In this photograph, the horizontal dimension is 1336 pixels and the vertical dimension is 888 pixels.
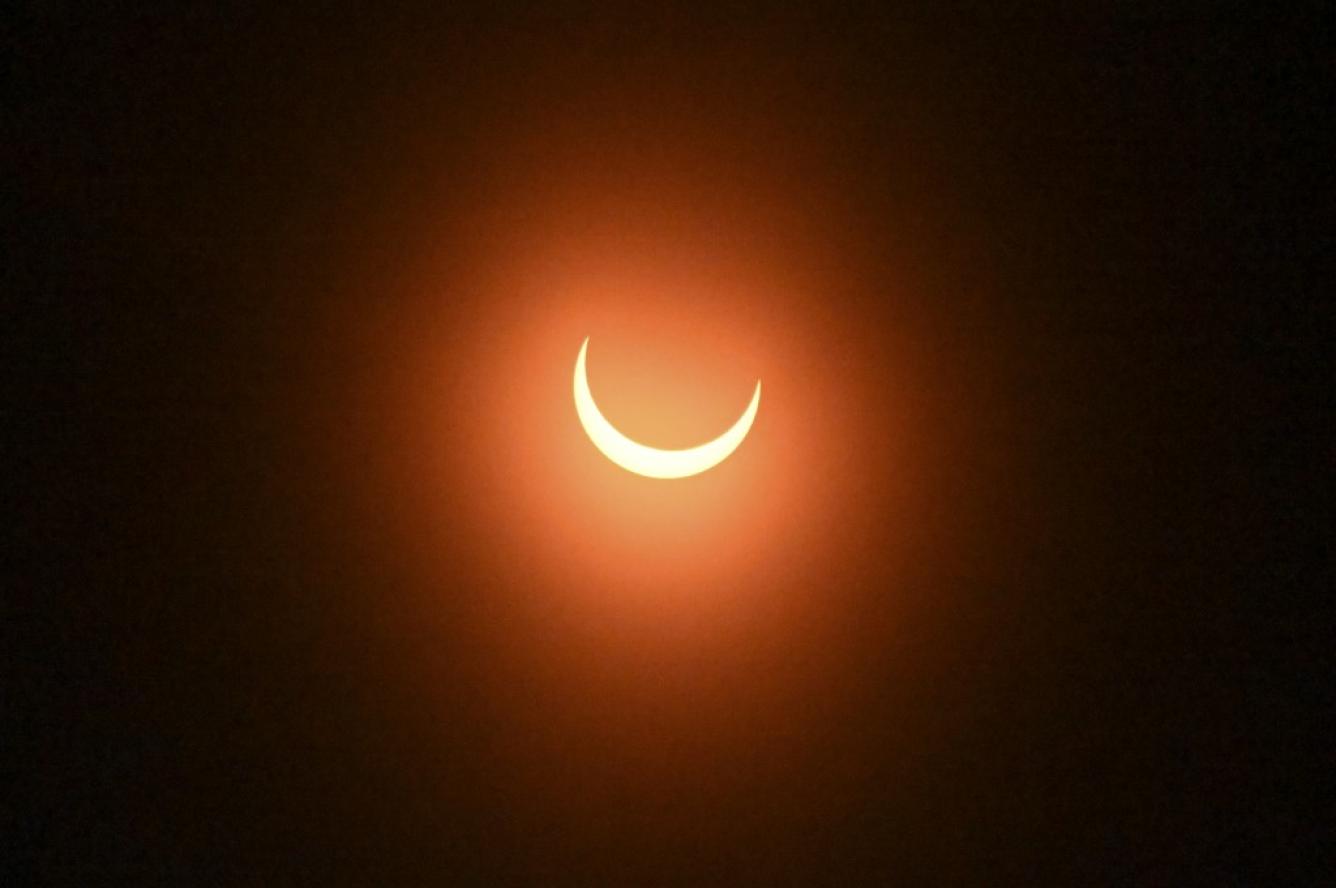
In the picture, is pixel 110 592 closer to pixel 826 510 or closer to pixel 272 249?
Answer: pixel 272 249

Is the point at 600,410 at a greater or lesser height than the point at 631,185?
lesser

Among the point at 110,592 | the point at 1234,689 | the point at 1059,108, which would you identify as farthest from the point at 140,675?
the point at 1234,689

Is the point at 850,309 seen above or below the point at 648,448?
above

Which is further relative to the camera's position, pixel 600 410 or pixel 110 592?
pixel 110 592
